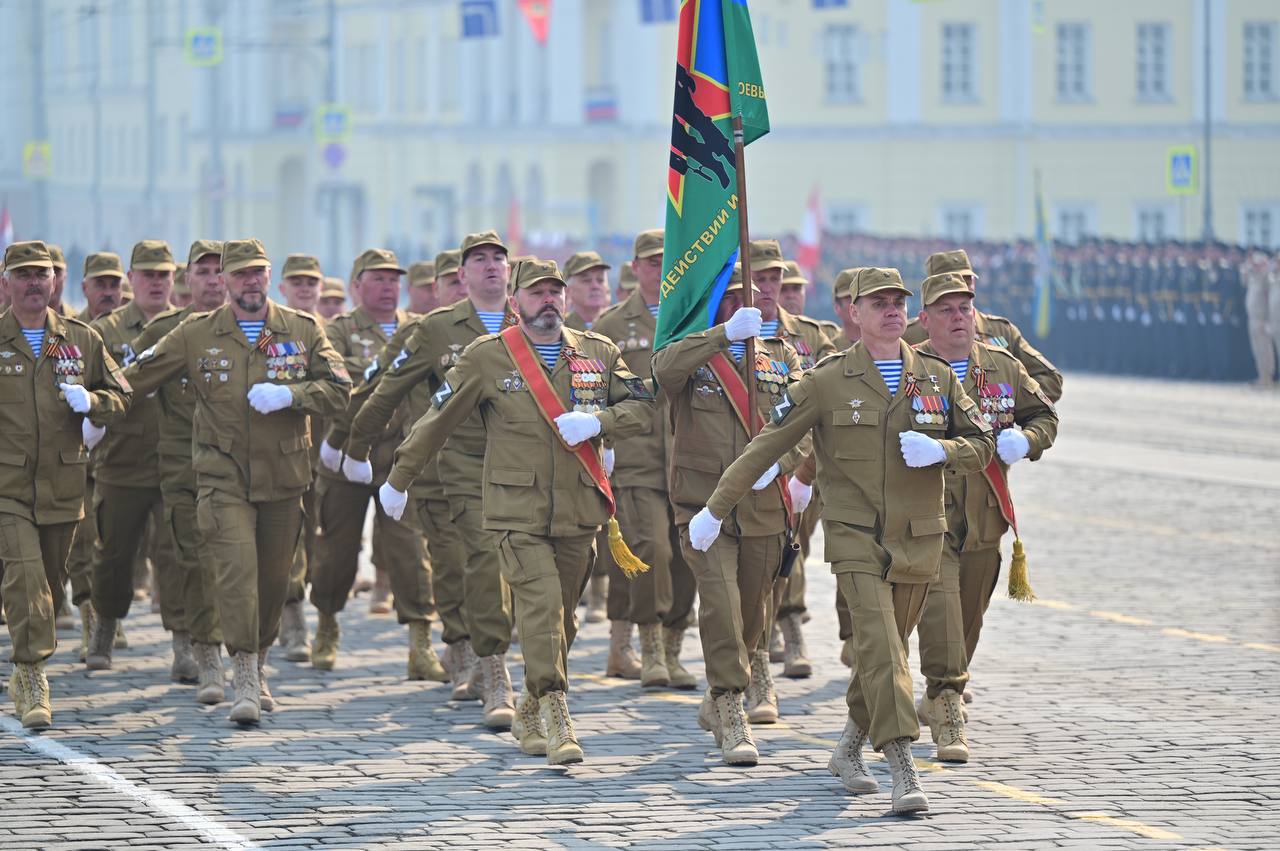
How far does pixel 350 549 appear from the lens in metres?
13.4

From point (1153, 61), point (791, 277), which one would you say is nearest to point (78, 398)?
point (791, 277)

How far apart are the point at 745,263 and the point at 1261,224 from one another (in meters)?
45.3

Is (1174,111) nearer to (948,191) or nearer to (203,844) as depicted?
(948,191)

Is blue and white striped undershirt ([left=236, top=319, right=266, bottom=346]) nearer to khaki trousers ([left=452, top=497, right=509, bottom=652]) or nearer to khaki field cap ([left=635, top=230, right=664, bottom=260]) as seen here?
khaki trousers ([left=452, top=497, right=509, bottom=652])

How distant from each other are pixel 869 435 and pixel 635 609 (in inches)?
118

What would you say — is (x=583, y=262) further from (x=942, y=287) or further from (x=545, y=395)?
(x=942, y=287)

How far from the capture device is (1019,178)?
2235 inches

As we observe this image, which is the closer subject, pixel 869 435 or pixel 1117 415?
pixel 869 435

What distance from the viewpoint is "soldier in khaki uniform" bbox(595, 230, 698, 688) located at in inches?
486

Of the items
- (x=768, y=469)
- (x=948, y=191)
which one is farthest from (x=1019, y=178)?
(x=768, y=469)

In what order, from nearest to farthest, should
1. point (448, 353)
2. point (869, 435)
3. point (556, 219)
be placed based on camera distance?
1. point (869, 435)
2. point (448, 353)
3. point (556, 219)

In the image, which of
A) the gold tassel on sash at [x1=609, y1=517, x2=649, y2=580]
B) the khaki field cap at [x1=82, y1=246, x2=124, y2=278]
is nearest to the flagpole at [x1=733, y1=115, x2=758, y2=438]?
the gold tassel on sash at [x1=609, y1=517, x2=649, y2=580]

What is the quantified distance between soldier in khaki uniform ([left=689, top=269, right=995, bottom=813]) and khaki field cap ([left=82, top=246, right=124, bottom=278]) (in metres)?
5.67

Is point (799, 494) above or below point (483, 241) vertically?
below
